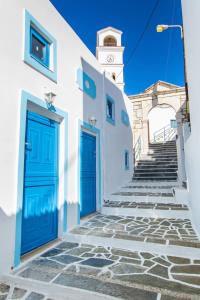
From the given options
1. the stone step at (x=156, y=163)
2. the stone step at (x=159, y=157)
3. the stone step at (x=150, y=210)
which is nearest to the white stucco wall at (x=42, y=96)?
the stone step at (x=150, y=210)

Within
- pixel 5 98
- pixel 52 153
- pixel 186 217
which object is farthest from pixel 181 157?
pixel 5 98

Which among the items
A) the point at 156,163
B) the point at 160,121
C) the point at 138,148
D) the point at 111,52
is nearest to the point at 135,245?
the point at 156,163

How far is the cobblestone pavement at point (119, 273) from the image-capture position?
8.28ft

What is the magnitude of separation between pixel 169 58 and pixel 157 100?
3.01 meters

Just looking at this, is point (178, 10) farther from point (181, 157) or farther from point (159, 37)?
point (181, 157)

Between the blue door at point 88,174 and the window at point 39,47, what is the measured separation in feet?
7.60

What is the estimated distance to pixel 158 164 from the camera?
11.1 meters

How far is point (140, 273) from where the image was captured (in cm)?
292

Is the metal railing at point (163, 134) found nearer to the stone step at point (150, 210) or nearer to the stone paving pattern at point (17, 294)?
the stone step at point (150, 210)

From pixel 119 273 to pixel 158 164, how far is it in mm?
8802

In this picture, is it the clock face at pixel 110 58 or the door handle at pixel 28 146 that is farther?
the clock face at pixel 110 58

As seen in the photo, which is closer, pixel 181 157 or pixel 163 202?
pixel 163 202

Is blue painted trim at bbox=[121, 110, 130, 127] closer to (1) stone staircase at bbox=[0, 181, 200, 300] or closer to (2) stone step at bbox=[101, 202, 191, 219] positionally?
(2) stone step at bbox=[101, 202, 191, 219]

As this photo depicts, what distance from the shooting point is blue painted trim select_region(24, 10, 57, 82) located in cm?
380
